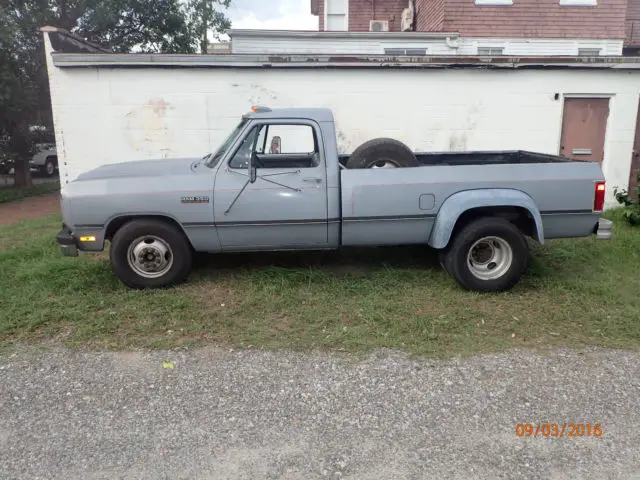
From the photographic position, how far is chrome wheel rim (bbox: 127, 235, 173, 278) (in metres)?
5.42

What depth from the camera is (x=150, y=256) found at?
547 cm

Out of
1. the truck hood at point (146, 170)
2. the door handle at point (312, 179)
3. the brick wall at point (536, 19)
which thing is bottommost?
the door handle at point (312, 179)

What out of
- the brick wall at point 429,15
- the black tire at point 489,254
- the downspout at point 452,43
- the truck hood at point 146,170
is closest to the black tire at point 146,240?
the truck hood at point 146,170

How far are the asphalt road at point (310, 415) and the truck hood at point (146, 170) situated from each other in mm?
2022

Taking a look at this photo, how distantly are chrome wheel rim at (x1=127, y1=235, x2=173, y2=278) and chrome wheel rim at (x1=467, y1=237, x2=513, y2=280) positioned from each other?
3.10 metres

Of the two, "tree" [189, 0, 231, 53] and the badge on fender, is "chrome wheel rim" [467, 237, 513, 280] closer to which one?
the badge on fender

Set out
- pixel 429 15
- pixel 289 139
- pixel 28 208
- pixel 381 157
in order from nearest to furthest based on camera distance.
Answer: pixel 381 157 < pixel 289 139 < pixel 28 208 < pixel 429 15

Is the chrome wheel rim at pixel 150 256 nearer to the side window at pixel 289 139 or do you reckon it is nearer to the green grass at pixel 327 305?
the green grass at pixel 327 305

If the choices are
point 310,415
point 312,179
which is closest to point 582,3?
point 312,179

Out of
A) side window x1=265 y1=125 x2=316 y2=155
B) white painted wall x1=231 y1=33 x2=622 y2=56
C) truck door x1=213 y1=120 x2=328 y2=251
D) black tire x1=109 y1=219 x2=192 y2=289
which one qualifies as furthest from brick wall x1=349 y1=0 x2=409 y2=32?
black tire x1=109 y1=219 x2=192 y2=289

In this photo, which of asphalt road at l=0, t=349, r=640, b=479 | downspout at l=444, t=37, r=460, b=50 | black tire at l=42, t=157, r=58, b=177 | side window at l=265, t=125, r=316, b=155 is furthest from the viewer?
black tire at l=42, t=157, r=58, b=177

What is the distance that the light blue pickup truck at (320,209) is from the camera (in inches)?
209

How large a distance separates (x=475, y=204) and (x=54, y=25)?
14.0 meters

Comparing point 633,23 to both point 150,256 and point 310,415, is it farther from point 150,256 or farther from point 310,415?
point 310,415
